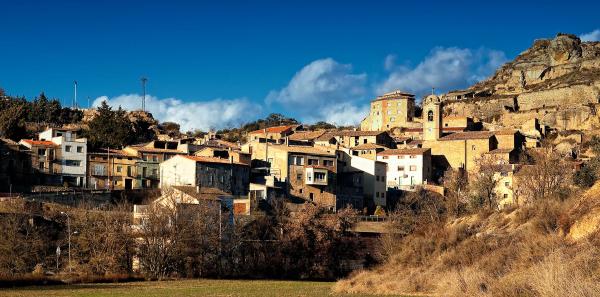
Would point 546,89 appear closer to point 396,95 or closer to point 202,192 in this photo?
point 396,95

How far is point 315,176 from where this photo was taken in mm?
83188

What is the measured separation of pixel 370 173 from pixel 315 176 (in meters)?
8.06

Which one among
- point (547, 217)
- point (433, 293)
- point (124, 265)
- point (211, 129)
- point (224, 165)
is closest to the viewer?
point (433, 293)

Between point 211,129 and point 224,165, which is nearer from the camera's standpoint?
point 224,165

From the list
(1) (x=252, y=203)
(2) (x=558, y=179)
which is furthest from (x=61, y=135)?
(2) (x=558, y=179)

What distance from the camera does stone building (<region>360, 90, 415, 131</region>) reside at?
124 meters

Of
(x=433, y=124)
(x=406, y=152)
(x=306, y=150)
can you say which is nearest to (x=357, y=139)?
(x=433, y=124)

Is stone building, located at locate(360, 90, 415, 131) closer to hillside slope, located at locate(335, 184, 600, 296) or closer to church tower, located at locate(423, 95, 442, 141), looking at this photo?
church tower, located at locate(423, 95, 442, 141)

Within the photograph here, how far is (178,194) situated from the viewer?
69625 millimetres

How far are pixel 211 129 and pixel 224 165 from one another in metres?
66.3

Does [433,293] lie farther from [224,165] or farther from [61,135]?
[61,135]

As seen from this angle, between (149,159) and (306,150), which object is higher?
(306,150)

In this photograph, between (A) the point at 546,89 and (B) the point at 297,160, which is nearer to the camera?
(B) the point at 297,160

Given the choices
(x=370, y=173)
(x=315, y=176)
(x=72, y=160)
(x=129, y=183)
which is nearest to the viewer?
(x=72, y=160)
